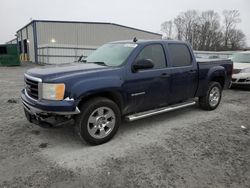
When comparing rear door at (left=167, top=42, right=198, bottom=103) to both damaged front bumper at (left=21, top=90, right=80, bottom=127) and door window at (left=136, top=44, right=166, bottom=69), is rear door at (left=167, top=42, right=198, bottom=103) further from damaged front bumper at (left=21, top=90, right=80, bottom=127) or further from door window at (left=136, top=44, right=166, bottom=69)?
damaged front bumper at (left=21, top=90, right=80, bottom=127)

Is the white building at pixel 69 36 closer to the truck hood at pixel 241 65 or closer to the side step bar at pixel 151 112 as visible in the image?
the truck hood at pixel 241 65

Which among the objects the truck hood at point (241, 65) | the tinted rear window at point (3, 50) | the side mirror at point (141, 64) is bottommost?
the truck hood at point (241, 65)

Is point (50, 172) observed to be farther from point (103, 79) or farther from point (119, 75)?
point (119, 75)

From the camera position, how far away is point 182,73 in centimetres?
564

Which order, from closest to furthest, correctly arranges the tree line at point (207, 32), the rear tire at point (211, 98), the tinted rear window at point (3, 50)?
the rear tire at point (211, 98) < the tinted rear window at point (3, 50) < the tree line at point (207, 32)

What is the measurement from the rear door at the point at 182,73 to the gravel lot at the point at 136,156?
668 mm

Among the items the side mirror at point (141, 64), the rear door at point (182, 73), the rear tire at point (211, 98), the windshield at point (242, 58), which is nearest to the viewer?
the side mirror at point (141, 64)

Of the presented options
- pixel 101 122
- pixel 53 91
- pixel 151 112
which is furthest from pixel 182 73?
pixel 53 91

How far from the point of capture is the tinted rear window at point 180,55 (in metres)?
5.58

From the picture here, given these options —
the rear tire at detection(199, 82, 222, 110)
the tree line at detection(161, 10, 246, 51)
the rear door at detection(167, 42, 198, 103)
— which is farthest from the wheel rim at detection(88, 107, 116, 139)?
the tree line at detection(161, 10, 246, 51)

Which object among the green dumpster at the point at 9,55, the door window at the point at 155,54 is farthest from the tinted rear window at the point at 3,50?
the door window at the point at 155,54

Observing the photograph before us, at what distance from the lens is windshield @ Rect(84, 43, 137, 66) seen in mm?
4859

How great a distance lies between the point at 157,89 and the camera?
5133 millimetres

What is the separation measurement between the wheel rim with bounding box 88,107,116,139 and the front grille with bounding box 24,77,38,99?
103 centimetres
